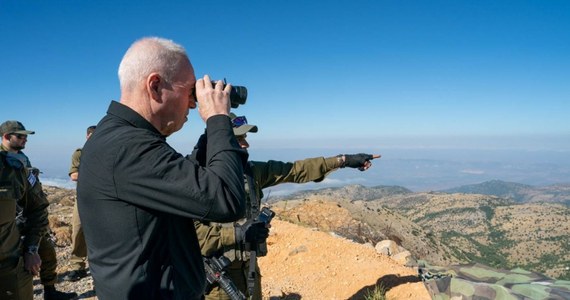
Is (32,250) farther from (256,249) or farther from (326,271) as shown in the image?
(326,271)

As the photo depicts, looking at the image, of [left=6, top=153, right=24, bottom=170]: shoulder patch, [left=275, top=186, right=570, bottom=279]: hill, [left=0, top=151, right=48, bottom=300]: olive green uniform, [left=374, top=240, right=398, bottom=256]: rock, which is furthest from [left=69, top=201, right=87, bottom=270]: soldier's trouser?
[left=275, top=186, right=570, bottom=279]: hill

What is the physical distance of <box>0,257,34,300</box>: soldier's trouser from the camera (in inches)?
135

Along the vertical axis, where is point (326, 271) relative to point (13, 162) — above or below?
below

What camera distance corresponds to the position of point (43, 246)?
5523mm

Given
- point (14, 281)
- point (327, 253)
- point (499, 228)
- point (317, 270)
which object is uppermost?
point (14, 281)

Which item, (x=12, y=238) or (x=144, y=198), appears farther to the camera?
(x=12, y=238)

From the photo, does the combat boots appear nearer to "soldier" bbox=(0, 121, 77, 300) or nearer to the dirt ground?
"soldier" bbox=(0, 121, 77, 300)

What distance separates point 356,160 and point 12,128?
5.92m

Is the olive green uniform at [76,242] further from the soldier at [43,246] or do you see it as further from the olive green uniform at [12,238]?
the olive green uniform at [12,238]

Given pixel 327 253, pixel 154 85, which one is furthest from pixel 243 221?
pixel 327 253

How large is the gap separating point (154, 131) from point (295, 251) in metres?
7.62

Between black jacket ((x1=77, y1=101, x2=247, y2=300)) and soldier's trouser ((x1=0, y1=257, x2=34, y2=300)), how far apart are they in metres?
2.65

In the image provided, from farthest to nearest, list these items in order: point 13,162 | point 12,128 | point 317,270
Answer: point 317,270 → point 12,128 → point 13,162

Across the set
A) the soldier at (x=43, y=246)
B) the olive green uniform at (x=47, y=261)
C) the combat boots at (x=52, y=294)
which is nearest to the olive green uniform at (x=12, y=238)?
the soldier at (x=43, y=246)
